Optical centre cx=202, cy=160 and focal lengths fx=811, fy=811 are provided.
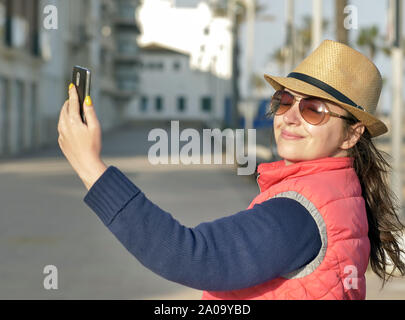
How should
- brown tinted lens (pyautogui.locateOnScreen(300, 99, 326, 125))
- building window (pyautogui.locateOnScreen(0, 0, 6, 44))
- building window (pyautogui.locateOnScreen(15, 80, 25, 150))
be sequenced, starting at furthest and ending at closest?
building window (pyautogui.locateOnScreen(15, 80, 25, 150)) < building window (pyautogui.locateOnScreen(0, 0, 6, 44)) < brown tinted lens (pyautogui.locateOnScreen(300, 99, 326, 125))

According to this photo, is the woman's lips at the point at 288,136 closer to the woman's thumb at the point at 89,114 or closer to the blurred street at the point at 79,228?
the woman's thumb at the point at 89,114

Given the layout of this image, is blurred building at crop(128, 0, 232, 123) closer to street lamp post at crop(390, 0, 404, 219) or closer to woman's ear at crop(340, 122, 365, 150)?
street lamp post at crop(390, 0, 404, 219)

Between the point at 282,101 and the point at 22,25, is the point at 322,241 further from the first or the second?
the point at 22,25

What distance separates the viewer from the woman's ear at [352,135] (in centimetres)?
224

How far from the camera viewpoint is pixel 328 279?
1.96m

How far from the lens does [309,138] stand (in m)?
2.17

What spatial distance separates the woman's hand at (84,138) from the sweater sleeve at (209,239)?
0.04 meters

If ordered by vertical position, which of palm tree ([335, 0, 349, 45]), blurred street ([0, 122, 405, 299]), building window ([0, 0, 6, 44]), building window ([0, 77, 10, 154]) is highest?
building window ([0, 0, 6, 44])

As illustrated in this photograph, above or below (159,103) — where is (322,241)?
below

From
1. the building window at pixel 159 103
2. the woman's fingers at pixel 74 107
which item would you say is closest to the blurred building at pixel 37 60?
the woman's fingers at pixel 74 107

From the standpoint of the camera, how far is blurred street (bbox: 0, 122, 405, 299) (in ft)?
25.1

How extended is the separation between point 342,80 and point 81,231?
31.5 ft

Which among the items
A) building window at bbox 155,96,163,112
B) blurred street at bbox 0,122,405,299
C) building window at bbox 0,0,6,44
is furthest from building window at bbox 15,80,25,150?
building window at bbox 155,96,163,112

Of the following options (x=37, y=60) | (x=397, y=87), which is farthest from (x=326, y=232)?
(x=37, y=60)
